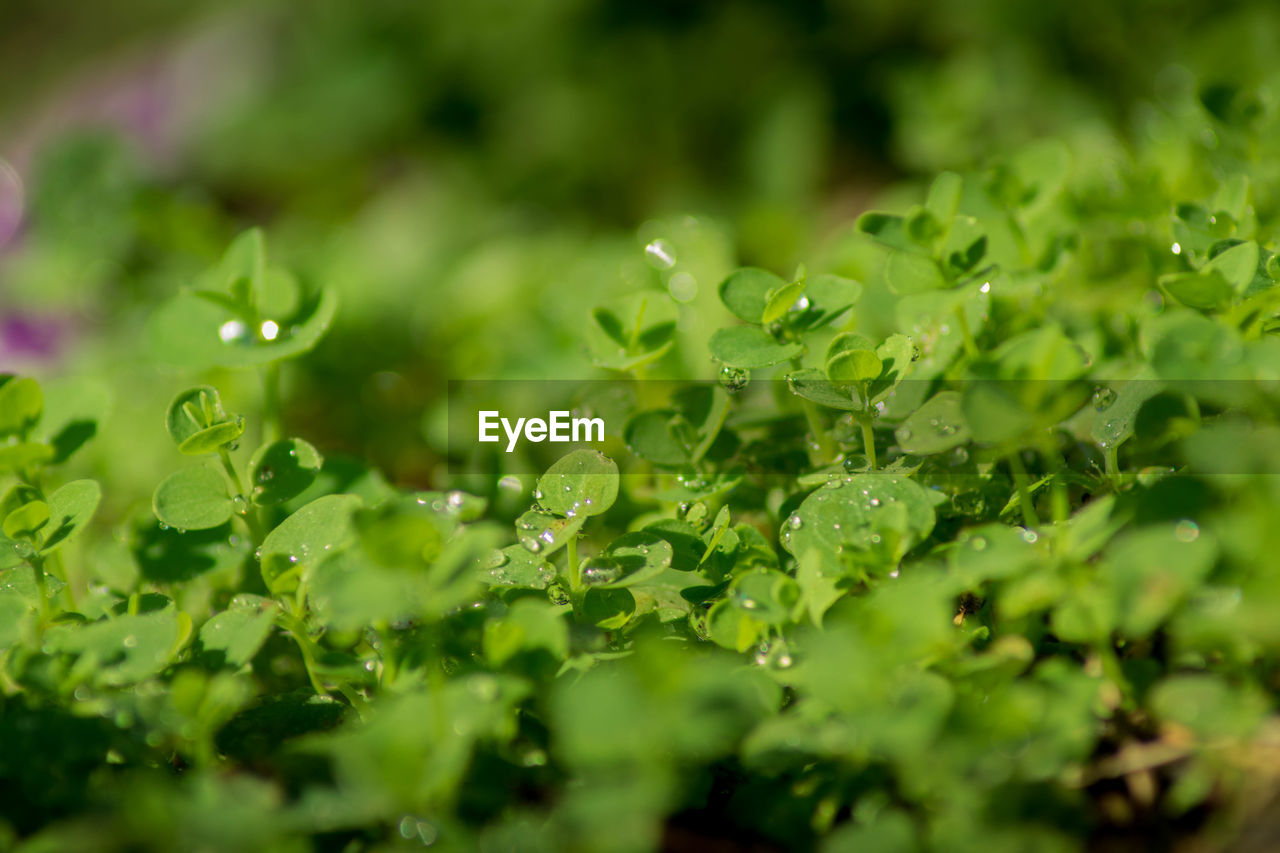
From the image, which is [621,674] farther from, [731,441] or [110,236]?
[110,236]

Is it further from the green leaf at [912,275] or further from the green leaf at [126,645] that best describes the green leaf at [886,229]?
the green leaf at [126,645]

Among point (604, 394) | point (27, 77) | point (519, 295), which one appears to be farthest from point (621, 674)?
point (27, 77)

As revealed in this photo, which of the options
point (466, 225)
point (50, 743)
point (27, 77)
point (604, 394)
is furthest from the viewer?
point (27, 77)

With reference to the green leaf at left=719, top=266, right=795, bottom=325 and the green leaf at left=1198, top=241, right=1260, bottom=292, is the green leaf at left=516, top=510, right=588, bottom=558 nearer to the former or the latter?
the green leaf at left=719, top=266, right=795, bottom=325

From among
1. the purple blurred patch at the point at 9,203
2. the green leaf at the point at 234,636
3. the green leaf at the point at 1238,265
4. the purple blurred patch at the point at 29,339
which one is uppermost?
the green leaf at the point at 1238,265

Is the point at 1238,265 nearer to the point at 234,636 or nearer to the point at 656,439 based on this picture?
the point at 656,439

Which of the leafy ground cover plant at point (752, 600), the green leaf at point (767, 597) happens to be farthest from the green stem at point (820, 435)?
the green leaf at point (767, 597)

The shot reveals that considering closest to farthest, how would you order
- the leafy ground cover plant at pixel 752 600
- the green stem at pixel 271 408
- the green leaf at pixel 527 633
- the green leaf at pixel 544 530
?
the leafy ground cover plant at pixel 752 600, the green leaf at pixel 527 633, the green leaf at pixel 544 530, the green stem at pixel 271 408
